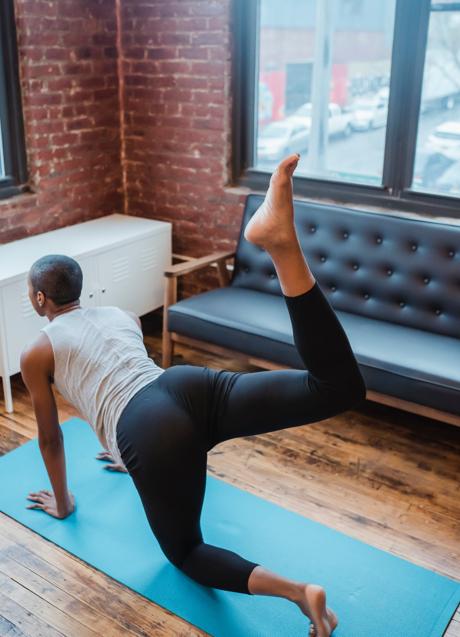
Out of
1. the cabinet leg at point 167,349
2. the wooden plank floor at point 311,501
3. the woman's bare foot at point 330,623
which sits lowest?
the wooden plank floor at point 311,501

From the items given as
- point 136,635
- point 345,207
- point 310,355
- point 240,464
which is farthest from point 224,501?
point 345,207

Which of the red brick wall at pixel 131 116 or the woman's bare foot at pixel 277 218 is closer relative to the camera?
the woman's bare foot at pixel 277 218

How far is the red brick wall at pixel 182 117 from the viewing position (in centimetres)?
393

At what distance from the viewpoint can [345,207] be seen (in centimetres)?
369

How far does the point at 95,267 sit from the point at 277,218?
2.18 m

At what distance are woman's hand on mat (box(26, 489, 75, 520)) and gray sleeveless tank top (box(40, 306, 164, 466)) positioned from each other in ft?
1.65

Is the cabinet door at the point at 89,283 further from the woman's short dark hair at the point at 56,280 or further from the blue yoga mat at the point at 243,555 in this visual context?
the woman's short dark hair at the point at 56,280

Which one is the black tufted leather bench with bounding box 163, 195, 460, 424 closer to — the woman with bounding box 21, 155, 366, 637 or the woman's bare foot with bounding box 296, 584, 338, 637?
the woman with bounding box 21, 155, 366, 637

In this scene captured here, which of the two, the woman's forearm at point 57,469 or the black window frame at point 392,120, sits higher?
the black window frame at point 392,120

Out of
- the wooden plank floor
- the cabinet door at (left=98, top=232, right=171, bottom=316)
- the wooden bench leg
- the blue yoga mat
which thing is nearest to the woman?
the blue yoga mat

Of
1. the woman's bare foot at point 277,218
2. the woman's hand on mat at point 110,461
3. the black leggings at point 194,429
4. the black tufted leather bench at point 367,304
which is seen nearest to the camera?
the woman's bare foot at point 277,218

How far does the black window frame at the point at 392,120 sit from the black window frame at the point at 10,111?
1173mm

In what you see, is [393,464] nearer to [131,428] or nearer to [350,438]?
[350,438]

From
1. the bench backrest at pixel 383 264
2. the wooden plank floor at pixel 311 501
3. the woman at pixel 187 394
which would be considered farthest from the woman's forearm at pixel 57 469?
the bench backrest at pixel 383 264
